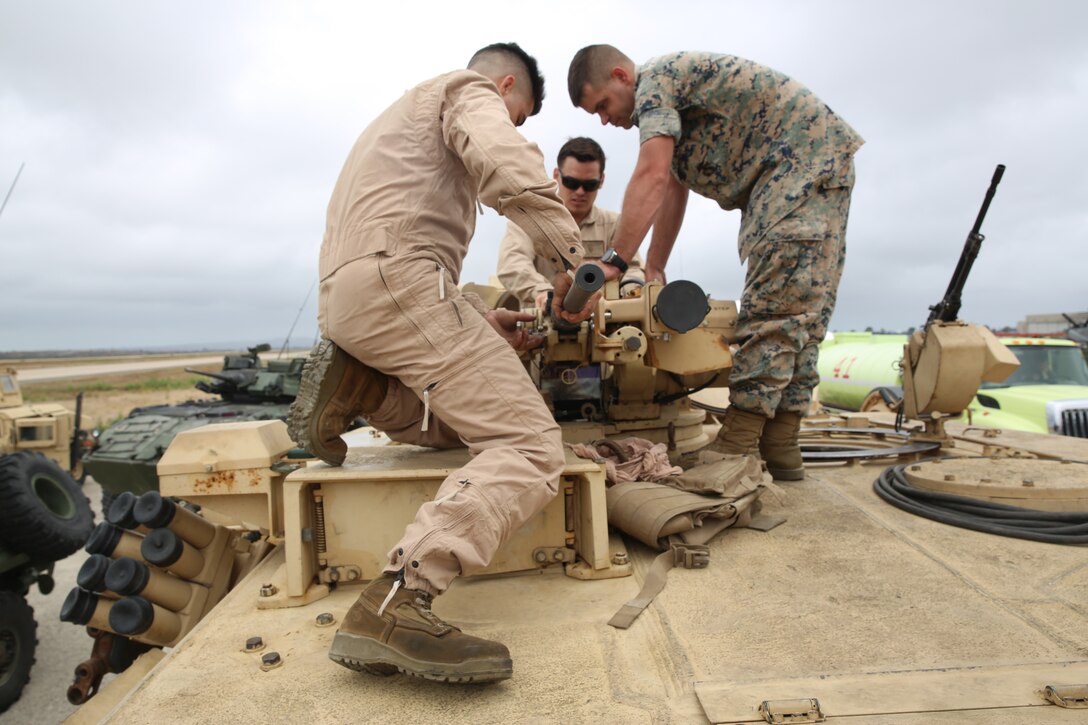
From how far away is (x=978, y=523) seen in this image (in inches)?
97.8

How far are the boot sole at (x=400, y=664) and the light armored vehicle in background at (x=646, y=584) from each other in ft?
0.14

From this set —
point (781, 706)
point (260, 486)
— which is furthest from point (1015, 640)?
point (260, 486)

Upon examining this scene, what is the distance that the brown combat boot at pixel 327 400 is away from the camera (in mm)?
2299

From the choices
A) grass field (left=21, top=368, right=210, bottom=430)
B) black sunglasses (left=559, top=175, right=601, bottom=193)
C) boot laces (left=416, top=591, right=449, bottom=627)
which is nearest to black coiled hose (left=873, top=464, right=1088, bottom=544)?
boot laces (left=416, top=591, right=449, bottom=627)

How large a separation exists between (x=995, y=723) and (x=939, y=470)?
1.81 metres

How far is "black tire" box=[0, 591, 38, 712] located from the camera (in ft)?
16.0

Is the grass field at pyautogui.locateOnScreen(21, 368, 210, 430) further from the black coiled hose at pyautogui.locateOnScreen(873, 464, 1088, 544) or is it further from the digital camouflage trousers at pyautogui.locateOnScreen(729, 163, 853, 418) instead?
the black coiled hose at pyautogui.locateOnScreen(873, 464, 1088, 544)

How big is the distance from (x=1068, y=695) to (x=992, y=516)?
4.18ft

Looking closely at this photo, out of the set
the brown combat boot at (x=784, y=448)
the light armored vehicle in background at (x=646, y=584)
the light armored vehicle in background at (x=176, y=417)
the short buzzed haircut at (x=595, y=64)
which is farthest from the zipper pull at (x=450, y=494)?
the light armored vehicle in background at (x=176, y=417)

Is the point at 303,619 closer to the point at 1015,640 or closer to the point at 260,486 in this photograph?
the point at 260,486

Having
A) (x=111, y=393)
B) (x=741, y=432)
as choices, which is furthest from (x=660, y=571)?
(x=111, y=393)

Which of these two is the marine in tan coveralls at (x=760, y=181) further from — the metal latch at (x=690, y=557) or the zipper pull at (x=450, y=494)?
the zipper pull at (x=450, y=494)

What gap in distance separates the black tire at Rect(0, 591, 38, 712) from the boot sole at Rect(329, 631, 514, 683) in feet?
14.9

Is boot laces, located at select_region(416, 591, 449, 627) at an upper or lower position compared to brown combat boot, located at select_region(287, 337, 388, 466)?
lower
